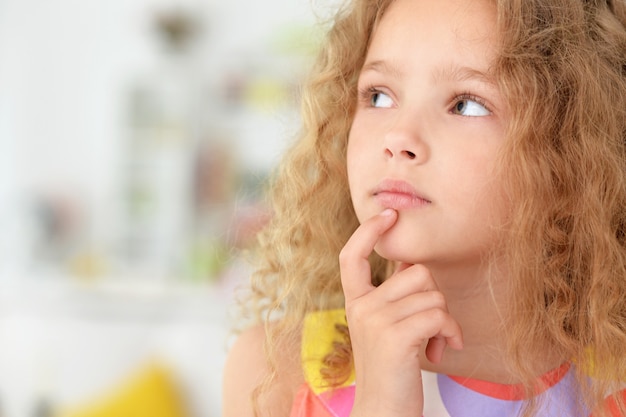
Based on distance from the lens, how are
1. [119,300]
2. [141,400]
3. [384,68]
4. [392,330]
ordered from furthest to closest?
[119,300], [141,400], [384,68], [392,330]

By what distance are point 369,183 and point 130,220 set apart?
248 centimetres

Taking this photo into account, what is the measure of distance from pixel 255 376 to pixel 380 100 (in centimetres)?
39

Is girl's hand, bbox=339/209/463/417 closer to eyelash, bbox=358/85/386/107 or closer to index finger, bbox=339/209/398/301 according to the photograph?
index finger, bbox=339/209/398/301

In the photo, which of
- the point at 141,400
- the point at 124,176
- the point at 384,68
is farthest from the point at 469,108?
the point at 124,176

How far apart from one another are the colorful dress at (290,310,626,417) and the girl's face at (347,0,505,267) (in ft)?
0.53

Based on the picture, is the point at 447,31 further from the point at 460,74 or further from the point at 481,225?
the point at 481,225

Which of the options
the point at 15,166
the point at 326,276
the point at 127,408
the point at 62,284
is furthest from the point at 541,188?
the point at 15,166

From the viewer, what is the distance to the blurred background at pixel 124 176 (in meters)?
3.03

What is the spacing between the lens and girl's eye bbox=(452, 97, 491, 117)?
38.1 inches

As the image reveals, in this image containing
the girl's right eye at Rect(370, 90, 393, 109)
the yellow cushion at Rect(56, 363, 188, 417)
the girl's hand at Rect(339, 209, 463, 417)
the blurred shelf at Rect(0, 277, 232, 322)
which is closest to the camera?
the girl's hand at Rect(339, 209, 463, 417)

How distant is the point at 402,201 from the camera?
37.4 inches

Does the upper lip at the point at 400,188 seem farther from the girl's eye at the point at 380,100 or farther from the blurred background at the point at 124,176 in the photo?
the blurred background at the point at 124,176

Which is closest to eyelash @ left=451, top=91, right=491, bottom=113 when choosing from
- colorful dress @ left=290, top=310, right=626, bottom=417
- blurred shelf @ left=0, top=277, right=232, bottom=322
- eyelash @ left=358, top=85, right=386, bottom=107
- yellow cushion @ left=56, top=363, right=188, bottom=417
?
eyelash @ left=358, top=85, right=386, bottom=107

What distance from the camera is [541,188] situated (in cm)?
98
